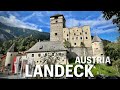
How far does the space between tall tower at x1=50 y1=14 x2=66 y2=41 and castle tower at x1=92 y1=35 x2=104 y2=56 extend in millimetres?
831

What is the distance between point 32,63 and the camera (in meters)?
7.29

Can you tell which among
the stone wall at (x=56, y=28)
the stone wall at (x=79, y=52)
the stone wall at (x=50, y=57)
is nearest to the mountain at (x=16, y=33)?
the stone wall at (x=56, y=28)

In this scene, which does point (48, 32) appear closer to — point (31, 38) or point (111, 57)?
point (31, 38)

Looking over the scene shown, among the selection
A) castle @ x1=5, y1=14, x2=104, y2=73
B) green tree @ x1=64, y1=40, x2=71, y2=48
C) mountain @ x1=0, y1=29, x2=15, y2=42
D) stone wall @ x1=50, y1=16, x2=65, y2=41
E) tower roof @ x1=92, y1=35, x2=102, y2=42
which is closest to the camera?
mountain @ x1=0, y1=29, x2=15, y2=42

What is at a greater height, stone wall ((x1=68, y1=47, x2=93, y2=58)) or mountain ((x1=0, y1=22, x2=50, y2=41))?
mountain ((x1=0, y1=22, x2=50, y2=41))

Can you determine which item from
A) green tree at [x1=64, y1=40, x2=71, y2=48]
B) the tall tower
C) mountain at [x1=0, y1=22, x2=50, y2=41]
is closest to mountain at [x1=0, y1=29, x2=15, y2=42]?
mountain at [x1=0, y1=22, x2=50, y2=41]

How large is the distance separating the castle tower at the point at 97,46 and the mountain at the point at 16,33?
113cm

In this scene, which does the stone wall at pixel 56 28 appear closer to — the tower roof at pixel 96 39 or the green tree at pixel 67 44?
the green tree at pixel 67 44

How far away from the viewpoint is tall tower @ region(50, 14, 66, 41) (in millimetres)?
7523

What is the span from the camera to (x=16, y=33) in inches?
294

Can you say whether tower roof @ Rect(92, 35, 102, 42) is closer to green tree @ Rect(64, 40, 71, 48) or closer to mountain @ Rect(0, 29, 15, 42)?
green tree @ Rect(64, 40, 71, 48)
